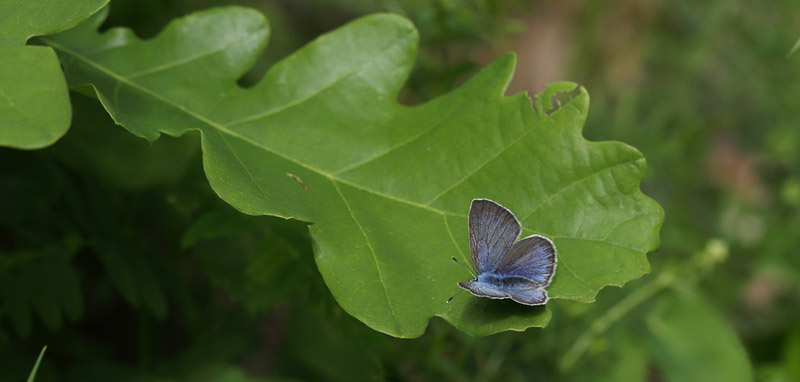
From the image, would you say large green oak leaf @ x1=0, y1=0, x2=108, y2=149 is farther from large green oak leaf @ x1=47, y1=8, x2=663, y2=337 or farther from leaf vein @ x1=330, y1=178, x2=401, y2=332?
leaf vein @ x1=330, y1=178, x2=401, y2=332

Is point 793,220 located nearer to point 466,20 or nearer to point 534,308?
point 466,20

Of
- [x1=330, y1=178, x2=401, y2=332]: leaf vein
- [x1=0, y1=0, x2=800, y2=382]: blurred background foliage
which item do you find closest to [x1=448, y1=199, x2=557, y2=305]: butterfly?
[x1=330, y1=178, x2=401, y2=332]: leaf vein

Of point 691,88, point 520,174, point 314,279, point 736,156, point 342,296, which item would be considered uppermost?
point 520,174

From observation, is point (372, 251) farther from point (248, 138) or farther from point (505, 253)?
point (248, 138)

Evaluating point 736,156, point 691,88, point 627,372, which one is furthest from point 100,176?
point 736,156

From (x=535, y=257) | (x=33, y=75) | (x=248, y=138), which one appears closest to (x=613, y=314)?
(x=535, y=257)

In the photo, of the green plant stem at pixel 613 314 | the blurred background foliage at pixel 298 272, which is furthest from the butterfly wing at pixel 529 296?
the green plant stem at pixel 613 314

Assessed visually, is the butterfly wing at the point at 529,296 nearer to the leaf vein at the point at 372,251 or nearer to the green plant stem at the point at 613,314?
the leaf vein at the point at 372,251
